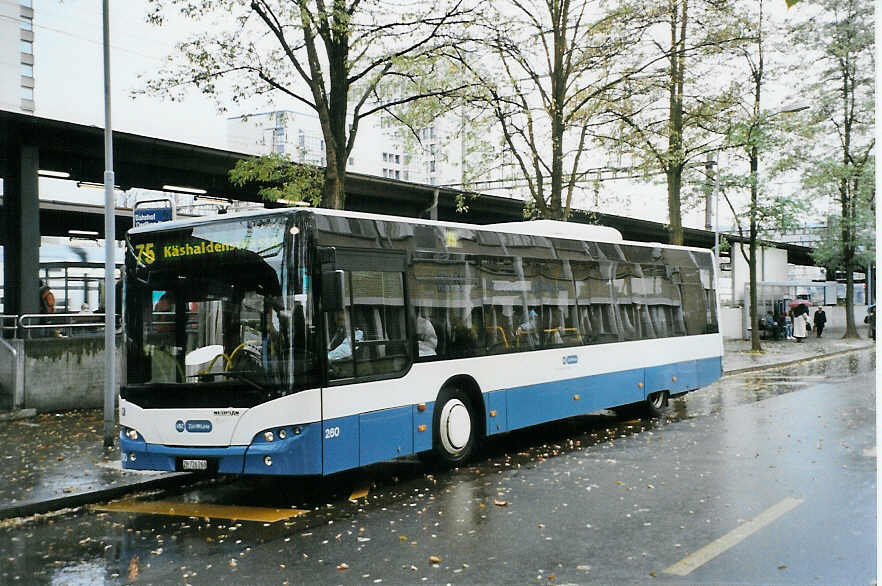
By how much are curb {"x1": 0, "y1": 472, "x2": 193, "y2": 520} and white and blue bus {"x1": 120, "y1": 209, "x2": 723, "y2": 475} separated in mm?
446

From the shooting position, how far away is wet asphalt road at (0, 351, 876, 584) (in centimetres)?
650

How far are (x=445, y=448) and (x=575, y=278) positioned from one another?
163 inches

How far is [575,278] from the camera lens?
13.9 m

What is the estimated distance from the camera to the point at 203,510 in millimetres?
9156

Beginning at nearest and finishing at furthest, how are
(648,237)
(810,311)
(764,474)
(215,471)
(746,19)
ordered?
(215,471) < (764,474) < (746,19) < (810,311) < (648,237)

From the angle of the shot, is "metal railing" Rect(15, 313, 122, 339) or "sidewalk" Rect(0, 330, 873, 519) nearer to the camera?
"sidewalk" Rect(0, 330, 873, 519)

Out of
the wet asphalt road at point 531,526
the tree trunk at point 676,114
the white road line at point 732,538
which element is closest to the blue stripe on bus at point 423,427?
the wet asphalt road at point 531,526

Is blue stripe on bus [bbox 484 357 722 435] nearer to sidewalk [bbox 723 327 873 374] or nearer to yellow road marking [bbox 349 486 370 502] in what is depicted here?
yellow road marking [bbox 349 486 370 502]

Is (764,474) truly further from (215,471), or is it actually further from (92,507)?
(92,507)

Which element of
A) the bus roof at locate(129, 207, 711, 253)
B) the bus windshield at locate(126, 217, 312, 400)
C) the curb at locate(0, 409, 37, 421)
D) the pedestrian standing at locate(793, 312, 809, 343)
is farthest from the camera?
the pedestrian standing at locate(793, 312, 809, 343)

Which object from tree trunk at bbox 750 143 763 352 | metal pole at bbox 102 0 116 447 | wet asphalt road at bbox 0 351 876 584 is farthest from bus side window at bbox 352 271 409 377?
tree trunk at bbox 750 143 763 352

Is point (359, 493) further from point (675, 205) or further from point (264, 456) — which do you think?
point (675, 205)

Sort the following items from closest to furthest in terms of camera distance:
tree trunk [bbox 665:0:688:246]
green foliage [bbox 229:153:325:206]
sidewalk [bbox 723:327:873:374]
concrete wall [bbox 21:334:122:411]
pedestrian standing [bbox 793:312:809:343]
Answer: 1. concrete wall [bbox 21:334:122:411]
2. green foliage [bbox 229:153:325:206]
3. tree trunk [bbox 665:0:688:246]
4. sidewalk [bbox 723:327:873:374]
5. pedestrian standing [bbox 793:312:809:343]

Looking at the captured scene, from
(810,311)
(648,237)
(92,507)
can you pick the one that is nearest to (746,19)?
(92,507)
